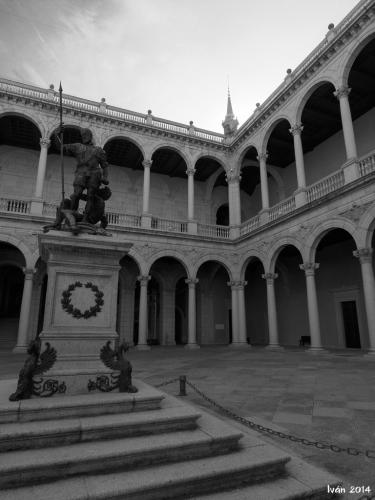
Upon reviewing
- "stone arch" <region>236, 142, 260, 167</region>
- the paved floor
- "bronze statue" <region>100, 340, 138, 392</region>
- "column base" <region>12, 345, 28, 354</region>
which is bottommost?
the paved floor

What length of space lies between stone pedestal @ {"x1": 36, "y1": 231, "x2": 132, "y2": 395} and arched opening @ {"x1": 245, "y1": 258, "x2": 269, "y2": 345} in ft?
57.8

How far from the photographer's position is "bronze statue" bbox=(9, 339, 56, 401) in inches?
131

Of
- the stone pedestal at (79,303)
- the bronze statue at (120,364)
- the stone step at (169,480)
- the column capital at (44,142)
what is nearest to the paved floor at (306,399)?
the stone step at (169,480)

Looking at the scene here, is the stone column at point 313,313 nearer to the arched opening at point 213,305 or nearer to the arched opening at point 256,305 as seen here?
the arched opening at point 256,305

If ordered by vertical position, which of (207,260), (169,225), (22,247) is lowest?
(22,247)

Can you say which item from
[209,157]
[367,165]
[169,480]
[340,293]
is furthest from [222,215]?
[169,480]

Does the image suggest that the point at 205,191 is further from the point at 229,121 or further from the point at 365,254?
the point at 365,254

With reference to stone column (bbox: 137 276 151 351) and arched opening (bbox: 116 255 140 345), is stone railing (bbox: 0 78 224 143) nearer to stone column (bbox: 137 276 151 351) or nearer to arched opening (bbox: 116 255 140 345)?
arched opening (bbox: 116 255 140 345)

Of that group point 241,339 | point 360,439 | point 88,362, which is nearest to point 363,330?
point 241,339

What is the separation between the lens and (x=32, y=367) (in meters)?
3.50

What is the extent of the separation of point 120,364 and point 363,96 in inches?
660

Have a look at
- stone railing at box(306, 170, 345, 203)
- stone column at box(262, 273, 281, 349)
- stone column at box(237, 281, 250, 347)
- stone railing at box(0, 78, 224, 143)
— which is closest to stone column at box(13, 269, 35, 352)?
stone railing at box(0, 78, 224, 143)

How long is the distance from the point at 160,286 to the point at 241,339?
20.5 feet

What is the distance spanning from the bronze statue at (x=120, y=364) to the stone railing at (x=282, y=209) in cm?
1240
